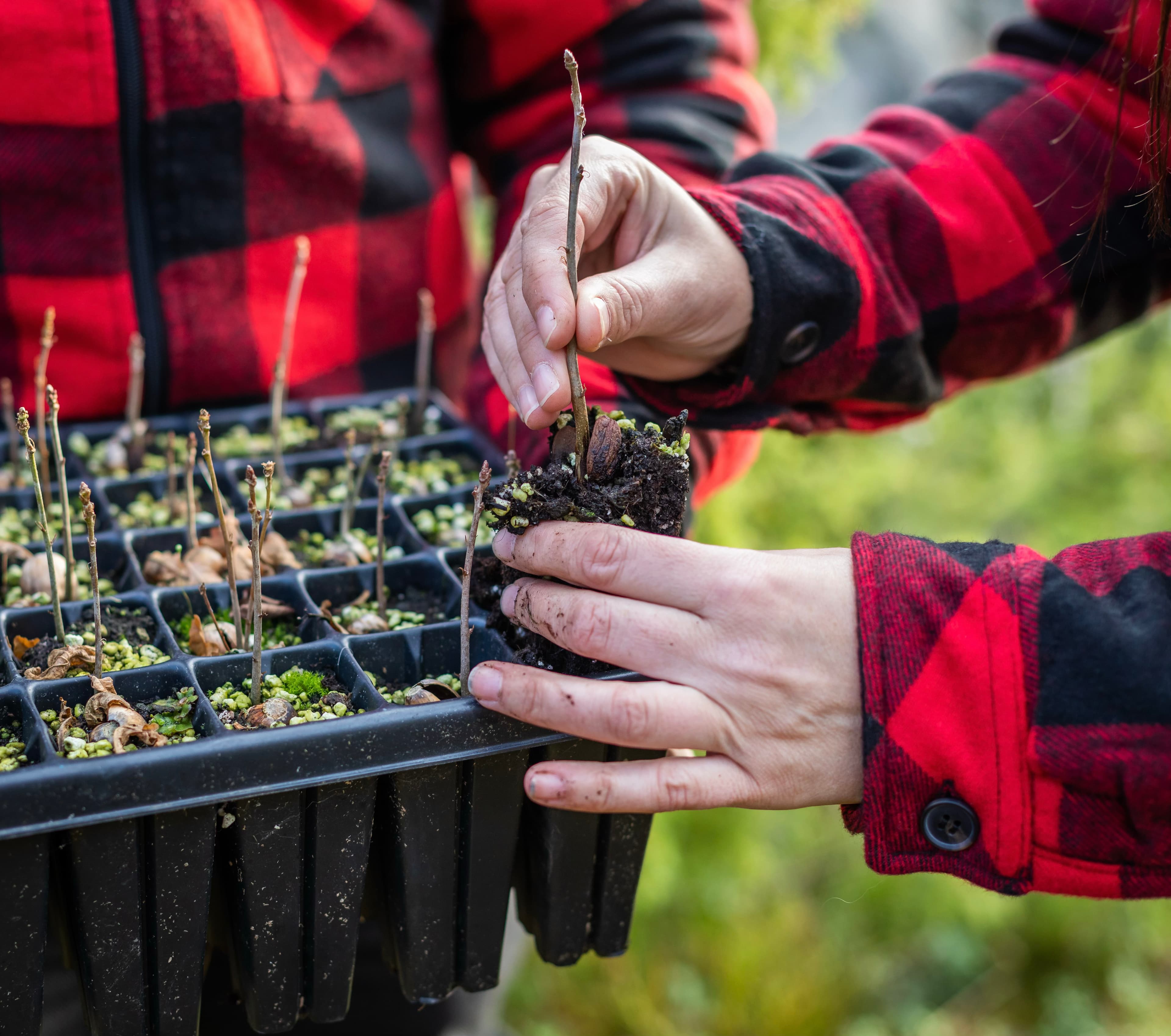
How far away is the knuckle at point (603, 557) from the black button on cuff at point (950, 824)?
0.94 feet

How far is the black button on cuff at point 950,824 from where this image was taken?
0.76 m

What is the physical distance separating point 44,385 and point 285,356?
0.26 metres

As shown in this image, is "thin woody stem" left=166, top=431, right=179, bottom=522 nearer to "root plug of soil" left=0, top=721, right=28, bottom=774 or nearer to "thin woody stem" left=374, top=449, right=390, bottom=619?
"thin woody stem" left=374, top=449, right=390, bottom=619

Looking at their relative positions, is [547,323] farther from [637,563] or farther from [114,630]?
[114,630]

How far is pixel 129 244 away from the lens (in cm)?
121

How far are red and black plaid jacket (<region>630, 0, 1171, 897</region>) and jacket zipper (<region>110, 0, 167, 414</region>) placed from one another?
60cm

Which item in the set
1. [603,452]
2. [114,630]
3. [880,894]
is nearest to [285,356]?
[114,630]

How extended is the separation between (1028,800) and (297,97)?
108 cm

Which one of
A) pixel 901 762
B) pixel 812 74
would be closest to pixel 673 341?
A: pixel 901 762

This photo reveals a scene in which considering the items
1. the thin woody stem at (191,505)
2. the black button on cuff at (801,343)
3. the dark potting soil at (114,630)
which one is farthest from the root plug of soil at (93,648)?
the black button on cuff at (801,343)

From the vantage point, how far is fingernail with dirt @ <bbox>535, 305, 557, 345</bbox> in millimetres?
811

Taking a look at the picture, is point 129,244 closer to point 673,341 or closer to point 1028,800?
point 673,341

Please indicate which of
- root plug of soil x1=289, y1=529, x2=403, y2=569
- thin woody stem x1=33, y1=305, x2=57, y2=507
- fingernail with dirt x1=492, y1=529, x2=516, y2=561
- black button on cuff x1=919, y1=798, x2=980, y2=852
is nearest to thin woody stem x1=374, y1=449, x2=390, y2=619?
root plug of soil x1=289, y1=529, x2=403, y2=569

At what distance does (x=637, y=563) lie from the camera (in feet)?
2.67
